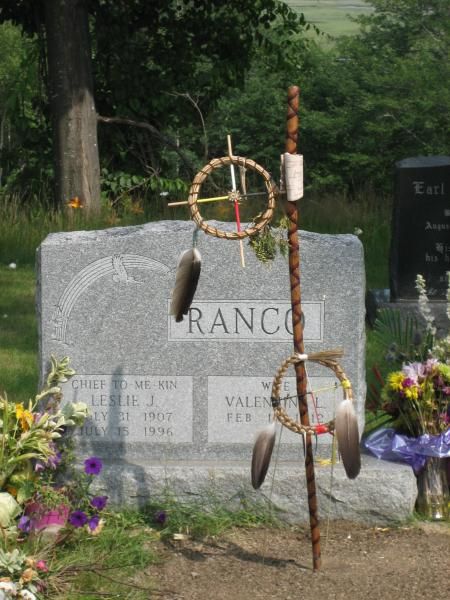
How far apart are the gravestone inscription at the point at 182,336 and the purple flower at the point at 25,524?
70cm

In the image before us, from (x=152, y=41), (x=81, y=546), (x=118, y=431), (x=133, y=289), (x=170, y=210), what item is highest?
(x=152, y=41)

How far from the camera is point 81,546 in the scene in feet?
15.2

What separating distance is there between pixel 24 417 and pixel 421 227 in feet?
18.3

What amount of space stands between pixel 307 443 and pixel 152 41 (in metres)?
12.5

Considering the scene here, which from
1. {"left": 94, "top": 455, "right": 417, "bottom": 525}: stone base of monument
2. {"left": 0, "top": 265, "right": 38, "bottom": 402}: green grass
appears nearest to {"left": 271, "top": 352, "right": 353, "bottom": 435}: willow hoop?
{"left": 94, "top": 455, "right": 417, "bottom": 525}: stone base of monument

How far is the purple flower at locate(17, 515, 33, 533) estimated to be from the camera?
4480 mm

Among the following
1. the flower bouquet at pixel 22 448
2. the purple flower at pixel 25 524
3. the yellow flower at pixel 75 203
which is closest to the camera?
the purple flower at pixel 25 524

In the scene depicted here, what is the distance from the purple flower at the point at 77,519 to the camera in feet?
15.0

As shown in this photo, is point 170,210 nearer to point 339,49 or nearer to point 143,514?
point 143,514

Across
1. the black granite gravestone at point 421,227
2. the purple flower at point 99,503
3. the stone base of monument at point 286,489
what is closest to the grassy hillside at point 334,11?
the black granite gravestone at point 421,227

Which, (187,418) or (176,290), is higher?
A: (176,290)

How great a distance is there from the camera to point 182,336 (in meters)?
5.18

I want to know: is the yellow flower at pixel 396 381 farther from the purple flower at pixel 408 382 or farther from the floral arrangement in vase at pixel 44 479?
the floral arrangement in vase at pixel 44 479

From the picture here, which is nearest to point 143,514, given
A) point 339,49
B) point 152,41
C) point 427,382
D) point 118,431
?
point 118,431
